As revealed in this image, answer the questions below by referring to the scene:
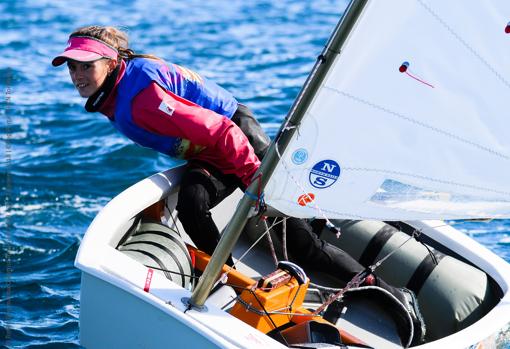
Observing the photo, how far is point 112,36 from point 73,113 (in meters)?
3.68

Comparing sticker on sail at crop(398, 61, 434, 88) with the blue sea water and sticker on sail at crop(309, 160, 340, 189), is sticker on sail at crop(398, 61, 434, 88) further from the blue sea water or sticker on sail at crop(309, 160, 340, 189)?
the blue sea water

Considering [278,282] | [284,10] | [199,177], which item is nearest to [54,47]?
[284,10]

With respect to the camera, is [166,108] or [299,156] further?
[166,108]

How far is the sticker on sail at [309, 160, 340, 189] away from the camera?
9.95ft

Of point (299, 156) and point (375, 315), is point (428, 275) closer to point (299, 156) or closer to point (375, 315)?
point (375, 315)

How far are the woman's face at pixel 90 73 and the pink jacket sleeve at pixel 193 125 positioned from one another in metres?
0.16

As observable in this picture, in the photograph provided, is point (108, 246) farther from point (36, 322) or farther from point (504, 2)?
point (504, 2)

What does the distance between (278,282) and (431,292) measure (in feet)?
2.56

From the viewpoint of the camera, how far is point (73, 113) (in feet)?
24.5

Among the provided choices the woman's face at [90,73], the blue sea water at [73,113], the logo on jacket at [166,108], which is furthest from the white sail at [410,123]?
the blue sea water at [73,113]

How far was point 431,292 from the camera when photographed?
13.0 ft

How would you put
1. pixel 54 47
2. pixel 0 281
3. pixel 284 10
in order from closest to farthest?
pixel 0 281, pixel 54 47, pixel 284 10

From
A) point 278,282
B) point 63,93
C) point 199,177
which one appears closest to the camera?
point 278,282

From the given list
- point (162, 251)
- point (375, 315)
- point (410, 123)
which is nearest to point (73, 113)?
point (162, 251)
